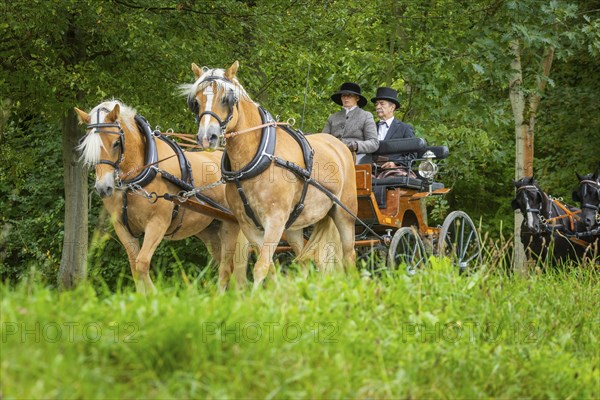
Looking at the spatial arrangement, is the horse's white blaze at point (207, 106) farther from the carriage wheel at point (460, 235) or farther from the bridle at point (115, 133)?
the carriage wheel at point (460, 235)

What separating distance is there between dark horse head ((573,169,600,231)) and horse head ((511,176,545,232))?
47 centimetres

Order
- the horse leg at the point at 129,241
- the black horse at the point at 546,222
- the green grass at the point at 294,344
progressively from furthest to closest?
the black horse at the point at 546,222 → the horse leg at the point at 129,241 → the green grass at the point at 294,344

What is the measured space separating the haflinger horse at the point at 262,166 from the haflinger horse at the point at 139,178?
0.64 m

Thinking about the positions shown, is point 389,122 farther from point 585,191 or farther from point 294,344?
point 294,344

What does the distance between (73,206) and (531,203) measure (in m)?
6.05

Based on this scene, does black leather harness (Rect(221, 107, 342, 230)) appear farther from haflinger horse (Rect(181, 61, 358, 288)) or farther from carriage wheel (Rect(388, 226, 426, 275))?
carriage wheel (Rect(388, 226, 426, 275))

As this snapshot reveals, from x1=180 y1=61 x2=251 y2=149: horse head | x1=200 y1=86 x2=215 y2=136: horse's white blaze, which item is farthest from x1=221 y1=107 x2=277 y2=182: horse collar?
x1=200 y1=86 x2=215 y2=136: horse's white blaze

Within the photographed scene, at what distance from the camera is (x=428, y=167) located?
31.9 feet

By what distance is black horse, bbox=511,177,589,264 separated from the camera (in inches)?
458

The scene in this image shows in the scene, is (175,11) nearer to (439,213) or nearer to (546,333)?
(546,333)

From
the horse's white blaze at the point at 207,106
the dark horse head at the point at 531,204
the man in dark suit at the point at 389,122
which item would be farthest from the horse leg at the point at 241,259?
the dark horse head at the point at 531,204

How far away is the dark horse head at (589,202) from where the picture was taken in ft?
38.2

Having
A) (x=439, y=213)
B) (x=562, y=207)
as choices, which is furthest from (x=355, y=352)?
(x=439, y=213)

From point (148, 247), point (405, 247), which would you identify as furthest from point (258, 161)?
point (405, 247)
